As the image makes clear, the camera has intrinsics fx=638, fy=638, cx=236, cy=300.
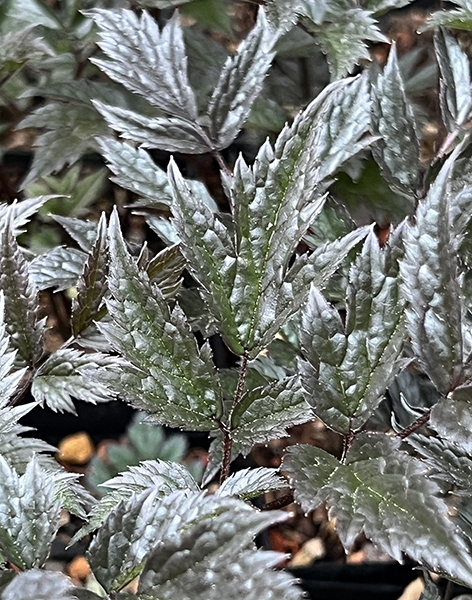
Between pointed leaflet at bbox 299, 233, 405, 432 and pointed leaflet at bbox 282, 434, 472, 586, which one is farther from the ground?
pointed leaflet at bbox 299, 233, 405, 432

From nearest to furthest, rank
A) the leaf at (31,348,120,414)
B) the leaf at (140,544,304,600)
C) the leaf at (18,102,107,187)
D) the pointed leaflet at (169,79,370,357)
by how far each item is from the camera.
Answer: the leaf at (140,544,304,600) → the pointed leaflet at (169,79,370,357) → the leaf at (31,348,120,414) → the leaf at (18,102,107,187)

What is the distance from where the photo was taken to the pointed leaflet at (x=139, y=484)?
0.43 metres

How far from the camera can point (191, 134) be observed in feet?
1.90

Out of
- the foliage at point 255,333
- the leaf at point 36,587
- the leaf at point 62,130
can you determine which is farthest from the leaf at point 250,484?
the leaf at point 62,130

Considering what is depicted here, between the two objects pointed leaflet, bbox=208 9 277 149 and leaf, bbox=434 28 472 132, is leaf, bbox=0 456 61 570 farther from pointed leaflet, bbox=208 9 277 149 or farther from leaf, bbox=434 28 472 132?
leaf, bbox=434 28 472 132

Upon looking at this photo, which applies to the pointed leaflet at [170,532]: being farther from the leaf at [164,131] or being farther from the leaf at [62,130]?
the leaf at [62,130]

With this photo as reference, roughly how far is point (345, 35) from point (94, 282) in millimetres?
354

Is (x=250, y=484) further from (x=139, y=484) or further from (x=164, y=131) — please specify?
(x=164, y=131)

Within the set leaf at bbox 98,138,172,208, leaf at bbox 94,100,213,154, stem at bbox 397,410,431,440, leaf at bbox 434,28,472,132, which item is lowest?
leaf at bbox 98,138,172,208

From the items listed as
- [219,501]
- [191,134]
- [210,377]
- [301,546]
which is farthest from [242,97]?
[301,546]

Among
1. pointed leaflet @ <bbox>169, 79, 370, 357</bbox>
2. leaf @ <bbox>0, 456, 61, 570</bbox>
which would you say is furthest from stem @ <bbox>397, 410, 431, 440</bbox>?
leaf @ <bbox>0, 456, 61, 570</bbox>

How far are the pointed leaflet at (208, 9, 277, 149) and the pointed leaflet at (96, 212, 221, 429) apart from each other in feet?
0.68

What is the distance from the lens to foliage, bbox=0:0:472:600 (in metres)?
0.33

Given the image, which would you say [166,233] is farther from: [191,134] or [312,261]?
[312,261]
